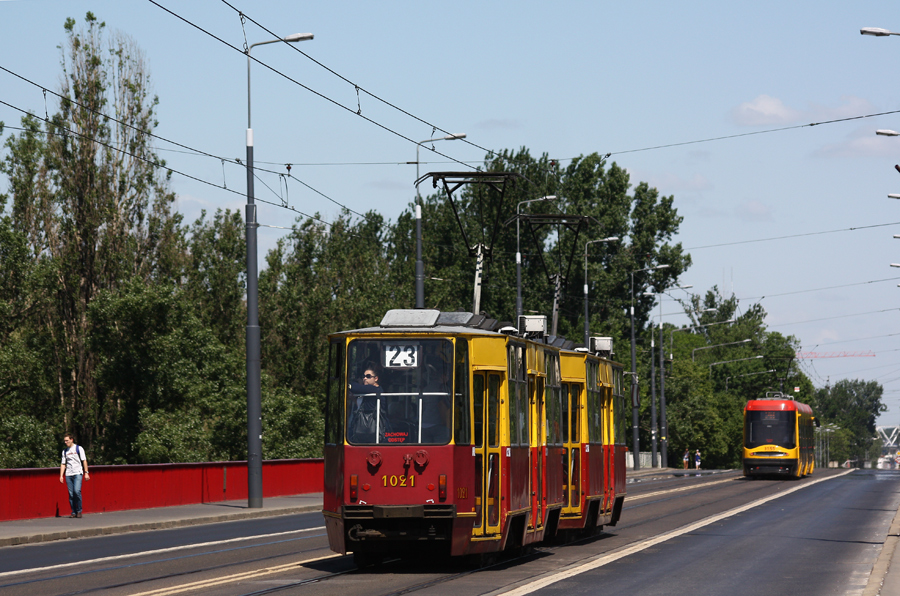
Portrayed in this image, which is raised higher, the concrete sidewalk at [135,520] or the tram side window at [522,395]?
the tram side window at [522,395]

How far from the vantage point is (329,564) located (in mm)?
16172

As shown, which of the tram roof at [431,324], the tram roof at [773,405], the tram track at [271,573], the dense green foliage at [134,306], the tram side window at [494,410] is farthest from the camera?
the tram roof at [773,405]

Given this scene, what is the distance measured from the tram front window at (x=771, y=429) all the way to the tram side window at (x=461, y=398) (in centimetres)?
4110

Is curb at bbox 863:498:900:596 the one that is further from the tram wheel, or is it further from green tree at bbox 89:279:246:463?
green tree at bbox 89:279:246:463

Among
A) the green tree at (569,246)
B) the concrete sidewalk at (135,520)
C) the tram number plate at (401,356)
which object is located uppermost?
the green tree at (569,246)

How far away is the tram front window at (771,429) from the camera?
53.8 m

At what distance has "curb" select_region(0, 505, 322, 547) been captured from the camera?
811 inches

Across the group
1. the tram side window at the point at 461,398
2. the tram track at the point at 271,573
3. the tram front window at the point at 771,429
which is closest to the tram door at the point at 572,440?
the tram track at the point at 271,573

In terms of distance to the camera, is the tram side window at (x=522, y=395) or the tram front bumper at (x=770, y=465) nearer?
the tram side window at (x=522, y=395)

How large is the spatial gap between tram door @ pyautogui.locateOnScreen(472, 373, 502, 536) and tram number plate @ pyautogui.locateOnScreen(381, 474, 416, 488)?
2.53ft

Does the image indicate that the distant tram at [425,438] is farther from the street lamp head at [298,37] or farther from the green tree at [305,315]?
the green tree at [305,315]

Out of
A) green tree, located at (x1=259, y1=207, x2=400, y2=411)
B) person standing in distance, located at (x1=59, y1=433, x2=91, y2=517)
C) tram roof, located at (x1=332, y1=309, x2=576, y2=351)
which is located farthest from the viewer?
green tree, located at (x1=259, y1=207, x2=400, y2=411)

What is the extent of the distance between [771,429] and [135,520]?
3483cm

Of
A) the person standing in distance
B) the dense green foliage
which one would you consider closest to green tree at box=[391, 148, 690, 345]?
the dense green foliage
